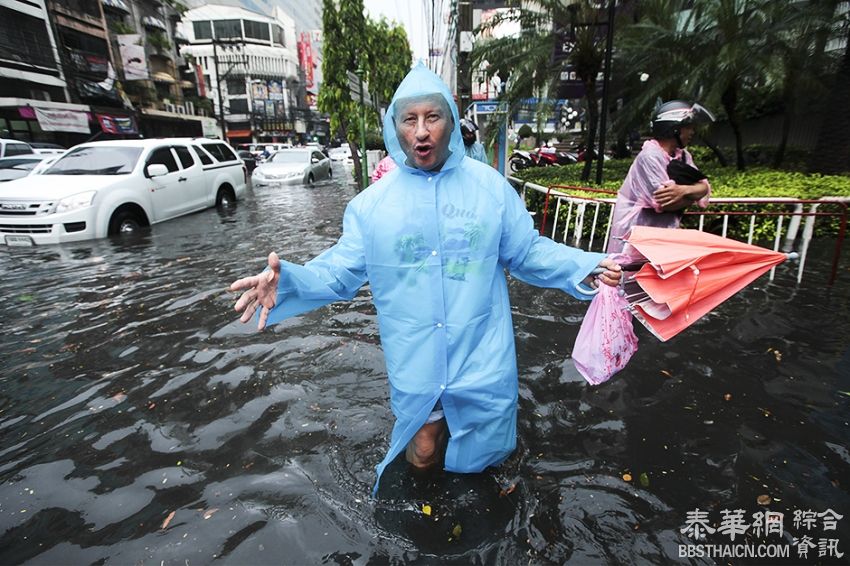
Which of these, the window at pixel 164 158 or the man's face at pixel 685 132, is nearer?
the man's face at pixel 685 132

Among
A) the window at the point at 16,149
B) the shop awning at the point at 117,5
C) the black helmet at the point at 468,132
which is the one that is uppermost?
the shop awning at the point at 117,5

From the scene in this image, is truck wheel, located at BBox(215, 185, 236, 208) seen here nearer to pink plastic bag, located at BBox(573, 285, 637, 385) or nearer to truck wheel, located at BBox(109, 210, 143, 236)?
truck wheel, located at BBox(109, 210, 143, 236)

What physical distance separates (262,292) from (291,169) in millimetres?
16100

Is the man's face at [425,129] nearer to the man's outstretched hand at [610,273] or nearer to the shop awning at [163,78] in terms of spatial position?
the man's outstretched hand at [610,273]

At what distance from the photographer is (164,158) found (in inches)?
373

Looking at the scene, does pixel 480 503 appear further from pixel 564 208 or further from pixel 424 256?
pixel 564 208

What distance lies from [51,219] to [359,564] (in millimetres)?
7781

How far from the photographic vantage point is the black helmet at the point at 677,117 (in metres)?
3.19

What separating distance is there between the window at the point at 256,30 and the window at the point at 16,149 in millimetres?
69610

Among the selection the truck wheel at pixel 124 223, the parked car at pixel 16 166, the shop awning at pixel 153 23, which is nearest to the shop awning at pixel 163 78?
the shop awning at pixel 153 23

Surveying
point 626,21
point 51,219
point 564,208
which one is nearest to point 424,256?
point 564,208

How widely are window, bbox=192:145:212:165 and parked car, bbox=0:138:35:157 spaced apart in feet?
17.6

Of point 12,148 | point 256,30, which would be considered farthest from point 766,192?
point 256,30

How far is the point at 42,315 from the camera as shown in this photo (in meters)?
4.77
